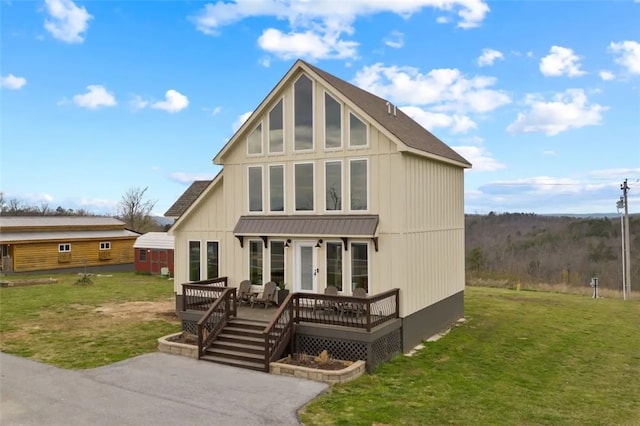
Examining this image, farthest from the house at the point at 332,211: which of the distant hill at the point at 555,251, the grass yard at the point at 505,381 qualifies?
the distant hill at the point at 555,251

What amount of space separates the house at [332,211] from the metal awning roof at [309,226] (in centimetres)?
4

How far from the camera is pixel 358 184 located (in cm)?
1398

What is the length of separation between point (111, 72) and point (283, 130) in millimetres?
12197

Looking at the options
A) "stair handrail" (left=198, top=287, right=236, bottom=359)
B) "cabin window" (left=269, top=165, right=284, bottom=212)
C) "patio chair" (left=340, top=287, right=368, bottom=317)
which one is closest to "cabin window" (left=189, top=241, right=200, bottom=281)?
"cabin window" (left=269, top=165, right=284, bottom=212)

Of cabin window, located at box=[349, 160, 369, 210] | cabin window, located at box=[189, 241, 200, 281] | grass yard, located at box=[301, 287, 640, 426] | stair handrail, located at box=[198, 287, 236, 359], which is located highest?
cabin window, located at box=[349, 160, 369, 210]

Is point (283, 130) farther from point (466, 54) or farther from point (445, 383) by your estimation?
point (466, 54)

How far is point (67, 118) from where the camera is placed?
26.0 m

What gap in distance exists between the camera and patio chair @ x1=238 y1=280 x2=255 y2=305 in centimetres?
1529

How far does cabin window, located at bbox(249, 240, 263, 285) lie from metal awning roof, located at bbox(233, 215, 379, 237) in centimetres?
64

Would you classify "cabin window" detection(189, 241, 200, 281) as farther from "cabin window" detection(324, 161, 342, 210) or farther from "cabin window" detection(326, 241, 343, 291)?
"cabin window" detection(324, 161, 342, 210)

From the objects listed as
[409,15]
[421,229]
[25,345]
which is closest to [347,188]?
[421,229]

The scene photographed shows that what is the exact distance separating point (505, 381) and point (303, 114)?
939cm

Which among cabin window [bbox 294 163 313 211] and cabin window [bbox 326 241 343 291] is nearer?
cabin window [bbox 326 241 343 291]

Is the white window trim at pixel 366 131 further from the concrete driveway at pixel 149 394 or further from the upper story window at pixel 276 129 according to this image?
the concrete driveway at pixel 149 394
